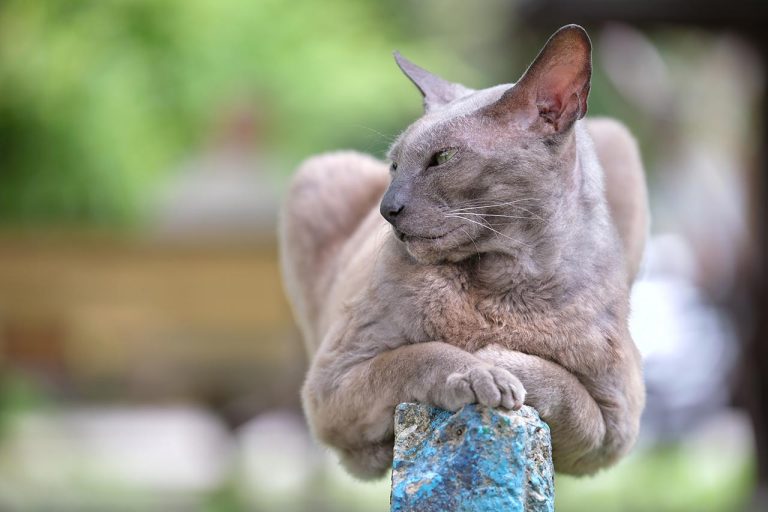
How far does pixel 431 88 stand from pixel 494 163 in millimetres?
528

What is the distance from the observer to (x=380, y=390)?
2883 mm

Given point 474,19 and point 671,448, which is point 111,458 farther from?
point 474,19

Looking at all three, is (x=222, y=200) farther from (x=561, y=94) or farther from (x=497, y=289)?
(x=561, y=94)

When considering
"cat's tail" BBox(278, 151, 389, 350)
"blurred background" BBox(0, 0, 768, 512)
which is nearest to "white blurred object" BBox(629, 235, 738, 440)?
"blurred background" BBox(0, 0, 768, 512)

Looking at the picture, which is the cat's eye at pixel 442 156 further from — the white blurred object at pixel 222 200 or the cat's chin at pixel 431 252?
the white blurred object at pixel 222 200

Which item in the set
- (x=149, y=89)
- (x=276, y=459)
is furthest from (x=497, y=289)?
(x=276, y=459)

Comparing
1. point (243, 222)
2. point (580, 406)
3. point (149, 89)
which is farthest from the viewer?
point (243, 222)

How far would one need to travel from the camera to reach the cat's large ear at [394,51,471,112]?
319 centimetres

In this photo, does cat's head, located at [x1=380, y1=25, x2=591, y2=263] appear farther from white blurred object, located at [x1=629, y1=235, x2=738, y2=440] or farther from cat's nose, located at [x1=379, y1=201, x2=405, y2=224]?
white blurred object, located at [x1=629, y1=235, x2=738, y2=440]

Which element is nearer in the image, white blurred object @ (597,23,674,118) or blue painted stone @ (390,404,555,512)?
blue painted stone @ (390,404,555,512)

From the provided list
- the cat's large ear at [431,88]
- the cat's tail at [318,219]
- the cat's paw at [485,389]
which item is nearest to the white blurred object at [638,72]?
the cat's tail at [318,219]


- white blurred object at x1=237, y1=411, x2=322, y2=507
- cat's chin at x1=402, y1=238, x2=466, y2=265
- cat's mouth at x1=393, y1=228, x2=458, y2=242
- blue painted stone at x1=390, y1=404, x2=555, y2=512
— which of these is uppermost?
cat's mouth at x1=393, y1=228, x2=458, y2=242

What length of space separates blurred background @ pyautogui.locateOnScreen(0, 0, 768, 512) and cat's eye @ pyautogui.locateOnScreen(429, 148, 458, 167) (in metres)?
5.24

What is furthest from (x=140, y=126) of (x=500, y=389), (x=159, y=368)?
(x=500, y=389)
